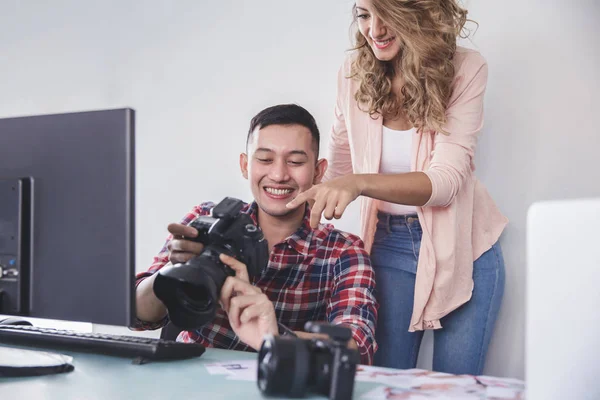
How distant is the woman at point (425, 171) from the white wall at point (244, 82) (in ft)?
1.24

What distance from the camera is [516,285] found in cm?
216

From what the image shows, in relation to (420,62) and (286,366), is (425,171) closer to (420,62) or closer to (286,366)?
(420,62)

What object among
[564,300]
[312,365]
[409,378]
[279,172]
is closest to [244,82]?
[279,172]

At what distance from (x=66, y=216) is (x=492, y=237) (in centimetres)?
125

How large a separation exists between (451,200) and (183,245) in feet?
2.63

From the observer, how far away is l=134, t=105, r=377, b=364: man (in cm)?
148

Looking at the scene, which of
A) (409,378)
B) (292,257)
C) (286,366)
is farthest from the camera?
(292,257)

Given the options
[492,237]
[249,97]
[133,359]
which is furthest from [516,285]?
[133,359]

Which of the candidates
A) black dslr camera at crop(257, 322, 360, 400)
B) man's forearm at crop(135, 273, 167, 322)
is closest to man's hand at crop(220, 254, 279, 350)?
man's forearm at crop(135, 273, 167, 322)

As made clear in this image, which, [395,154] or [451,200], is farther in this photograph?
[395,154]

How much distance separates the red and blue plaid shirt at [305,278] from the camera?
5.06ft

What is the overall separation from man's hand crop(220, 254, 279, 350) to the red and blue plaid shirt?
12.0 inches

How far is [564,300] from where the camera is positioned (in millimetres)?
692

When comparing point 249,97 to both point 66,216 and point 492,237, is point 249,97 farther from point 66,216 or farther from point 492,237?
point 66,216
